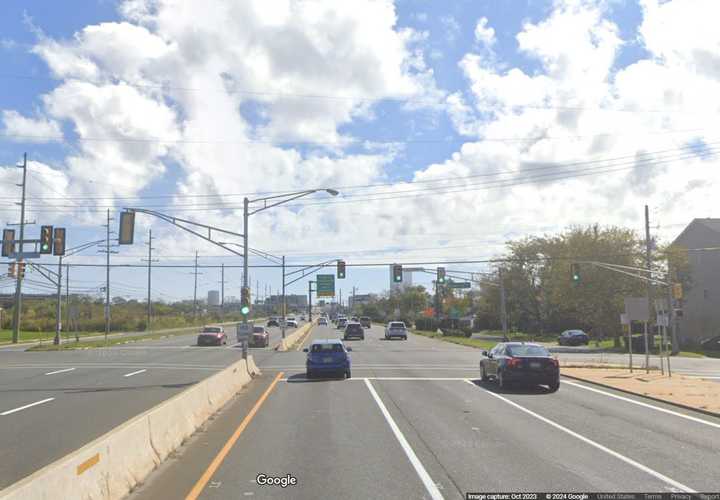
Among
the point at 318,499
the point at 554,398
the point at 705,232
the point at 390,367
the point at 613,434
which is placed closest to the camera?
the point at 318,499

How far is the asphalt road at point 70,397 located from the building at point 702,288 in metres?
50.6

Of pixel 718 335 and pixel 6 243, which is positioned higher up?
pixel 6 243

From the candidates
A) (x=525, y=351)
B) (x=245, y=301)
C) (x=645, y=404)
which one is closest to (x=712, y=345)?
(x=525, y=351)

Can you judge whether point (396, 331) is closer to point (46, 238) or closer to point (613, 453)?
point (46, 238)

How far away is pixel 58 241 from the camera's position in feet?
99.5

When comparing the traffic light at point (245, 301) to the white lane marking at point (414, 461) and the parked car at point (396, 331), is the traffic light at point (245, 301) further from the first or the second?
the parked car at point (396, 331)

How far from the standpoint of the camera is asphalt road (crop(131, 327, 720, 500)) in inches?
307

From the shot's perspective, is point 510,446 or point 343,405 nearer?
point 510,446

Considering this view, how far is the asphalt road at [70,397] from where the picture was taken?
1036 centimetres

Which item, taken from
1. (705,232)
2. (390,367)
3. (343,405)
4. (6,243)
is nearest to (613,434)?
(343,405)

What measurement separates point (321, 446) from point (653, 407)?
9.46 meters

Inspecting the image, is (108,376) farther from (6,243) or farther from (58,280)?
(58,280)

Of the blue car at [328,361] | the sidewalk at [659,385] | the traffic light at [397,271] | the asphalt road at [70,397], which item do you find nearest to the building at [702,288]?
the traffic light at [397,271]

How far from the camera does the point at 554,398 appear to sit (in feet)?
56.7
